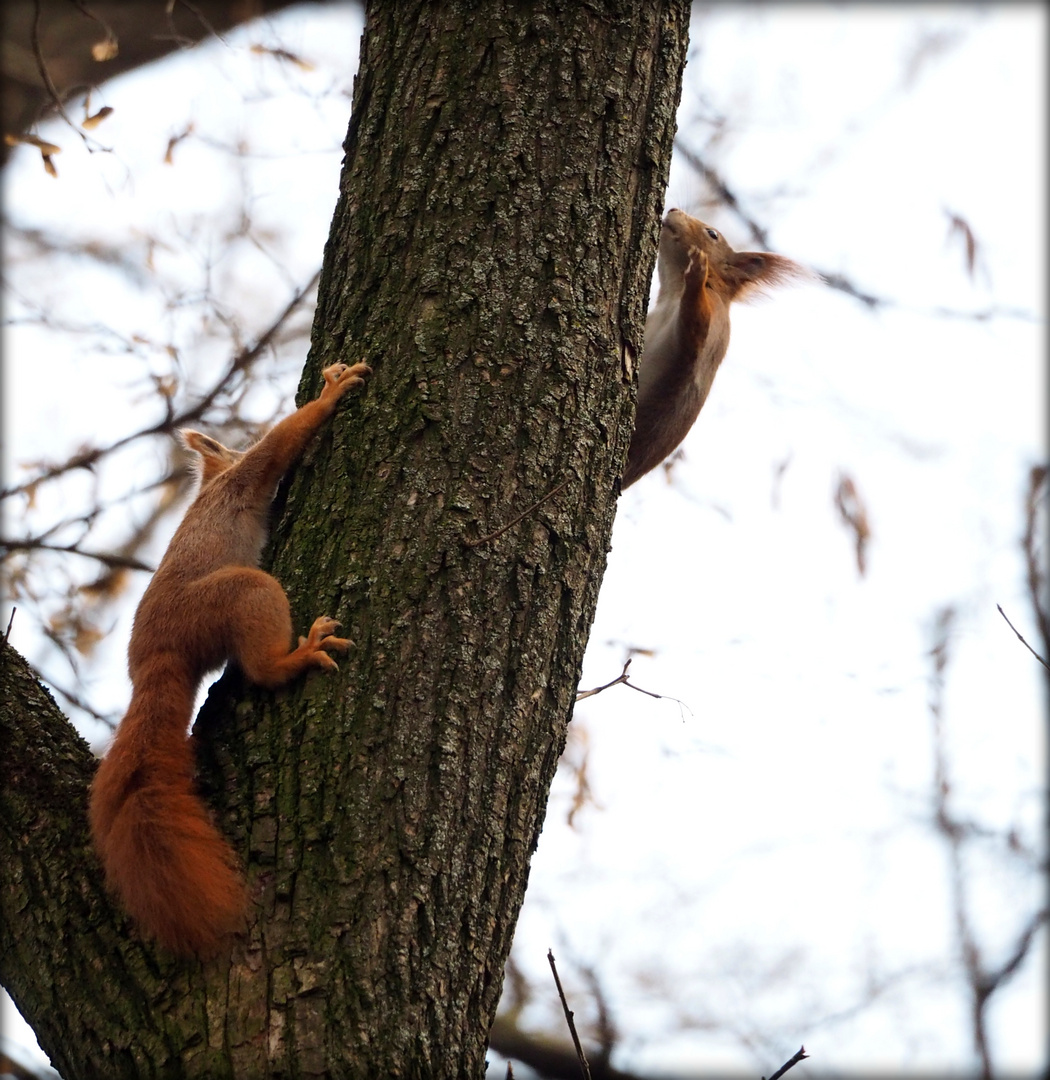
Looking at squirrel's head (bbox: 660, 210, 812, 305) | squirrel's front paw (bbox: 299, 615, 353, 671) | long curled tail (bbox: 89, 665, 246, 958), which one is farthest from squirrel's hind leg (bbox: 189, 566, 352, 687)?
squirrel's head (bbox: 660, 210, 812, 305)

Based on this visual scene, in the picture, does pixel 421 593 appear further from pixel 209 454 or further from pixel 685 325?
pixel 685 325

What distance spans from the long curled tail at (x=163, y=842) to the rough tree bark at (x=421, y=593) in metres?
0.04

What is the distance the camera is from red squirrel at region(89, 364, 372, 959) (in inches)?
68.0

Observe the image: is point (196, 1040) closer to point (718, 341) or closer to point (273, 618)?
point (273, 618)

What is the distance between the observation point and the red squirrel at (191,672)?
1728 mm

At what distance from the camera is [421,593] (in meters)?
1.91

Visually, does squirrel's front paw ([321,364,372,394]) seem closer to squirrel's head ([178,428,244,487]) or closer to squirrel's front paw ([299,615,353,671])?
squirrel's front paw ([299,615,353,671])

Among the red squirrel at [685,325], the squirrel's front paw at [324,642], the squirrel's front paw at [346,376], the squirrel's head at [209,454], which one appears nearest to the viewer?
the squirrel's front paw at [324,642]

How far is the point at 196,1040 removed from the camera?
1.62 meters

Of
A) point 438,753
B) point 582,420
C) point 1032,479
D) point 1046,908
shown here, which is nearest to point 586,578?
point 582,420

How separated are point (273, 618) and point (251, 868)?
47 centimetres

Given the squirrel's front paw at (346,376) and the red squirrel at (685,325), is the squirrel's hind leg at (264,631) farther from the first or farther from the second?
the red squirrel at (685,325)

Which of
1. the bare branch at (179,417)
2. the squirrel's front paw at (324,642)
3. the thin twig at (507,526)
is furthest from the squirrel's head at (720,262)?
the squirrel's front paw at (324,642)

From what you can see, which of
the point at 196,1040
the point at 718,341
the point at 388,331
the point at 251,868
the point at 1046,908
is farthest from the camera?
the point at 1046,908
